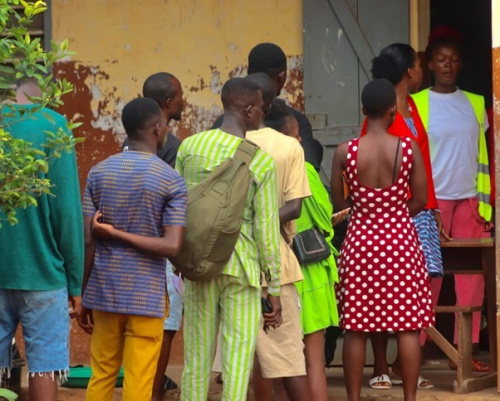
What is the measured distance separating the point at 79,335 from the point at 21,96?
3330mm

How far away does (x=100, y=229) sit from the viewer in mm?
5906

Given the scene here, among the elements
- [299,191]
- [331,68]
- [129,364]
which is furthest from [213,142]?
[331,68]

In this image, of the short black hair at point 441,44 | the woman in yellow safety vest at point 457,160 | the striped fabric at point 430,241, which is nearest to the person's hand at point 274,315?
the striped fabric at point 430,241

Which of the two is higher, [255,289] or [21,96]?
[21,96]

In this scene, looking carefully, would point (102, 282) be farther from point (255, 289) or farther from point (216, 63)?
point (216, 63)

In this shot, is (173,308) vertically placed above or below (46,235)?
below

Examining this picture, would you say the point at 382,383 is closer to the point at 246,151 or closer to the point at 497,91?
the point at 497,91

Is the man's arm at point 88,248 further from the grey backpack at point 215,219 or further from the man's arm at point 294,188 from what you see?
the man's arm at point 294,188

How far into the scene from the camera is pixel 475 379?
7676 mm

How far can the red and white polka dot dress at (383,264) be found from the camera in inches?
276

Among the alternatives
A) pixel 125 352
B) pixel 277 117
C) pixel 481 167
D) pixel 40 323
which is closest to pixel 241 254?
pixel 125 352

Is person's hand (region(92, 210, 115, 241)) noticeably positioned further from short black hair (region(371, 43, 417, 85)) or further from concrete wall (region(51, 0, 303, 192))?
concrete wall (region(51, 0, 303, 192))

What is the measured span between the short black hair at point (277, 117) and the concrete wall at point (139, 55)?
6.12ft

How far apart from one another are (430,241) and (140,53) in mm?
2455
